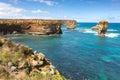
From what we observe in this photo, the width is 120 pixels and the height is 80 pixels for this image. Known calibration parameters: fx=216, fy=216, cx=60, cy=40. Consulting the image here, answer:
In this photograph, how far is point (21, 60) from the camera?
55.9 feet

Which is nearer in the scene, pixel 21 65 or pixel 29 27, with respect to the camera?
pixel 21 65

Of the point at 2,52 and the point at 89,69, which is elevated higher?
the point at 2,52

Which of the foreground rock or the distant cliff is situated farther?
the distant cliff

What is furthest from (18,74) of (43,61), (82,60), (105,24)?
(105,24)

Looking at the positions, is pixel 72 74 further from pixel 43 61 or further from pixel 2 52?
pixel 2 52

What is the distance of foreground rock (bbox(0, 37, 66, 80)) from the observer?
1477 centimetres

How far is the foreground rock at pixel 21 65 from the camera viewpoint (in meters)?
14.8

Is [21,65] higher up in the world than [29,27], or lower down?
higher up

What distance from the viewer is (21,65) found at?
53.6ft

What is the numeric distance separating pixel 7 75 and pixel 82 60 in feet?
72.4

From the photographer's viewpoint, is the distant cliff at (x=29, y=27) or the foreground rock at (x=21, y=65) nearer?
the foreground rock at (x=21, y=65)

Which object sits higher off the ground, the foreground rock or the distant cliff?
the foreground rock

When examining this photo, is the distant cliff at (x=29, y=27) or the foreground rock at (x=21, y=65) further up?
the foreground rock at (x=21, y=65)

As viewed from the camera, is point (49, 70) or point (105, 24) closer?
point (49, 70)
